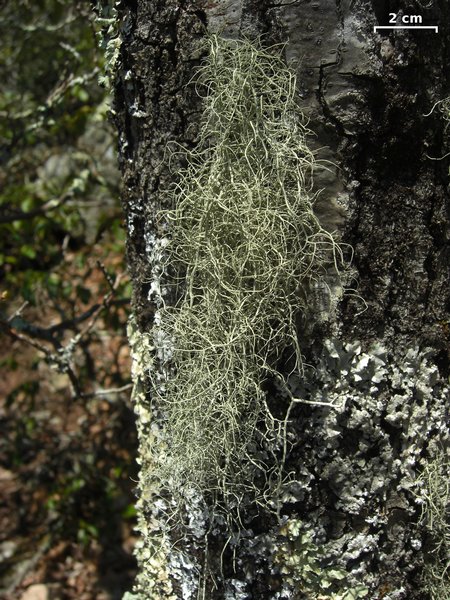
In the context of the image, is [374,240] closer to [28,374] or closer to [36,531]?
[36,531]

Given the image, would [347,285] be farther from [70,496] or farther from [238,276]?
[70,496]

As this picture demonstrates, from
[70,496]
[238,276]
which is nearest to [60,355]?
[70,496]

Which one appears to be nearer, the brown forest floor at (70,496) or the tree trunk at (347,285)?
the tree trunk at (347,285)

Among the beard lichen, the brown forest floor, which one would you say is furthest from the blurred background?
the beard lichen

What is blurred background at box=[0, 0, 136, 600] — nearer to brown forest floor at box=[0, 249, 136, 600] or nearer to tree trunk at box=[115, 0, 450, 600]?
brown forest floor at box=[0, 249, 136, 600]

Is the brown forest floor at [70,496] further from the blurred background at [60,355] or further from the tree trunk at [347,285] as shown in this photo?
the tree trunk at [347,285]

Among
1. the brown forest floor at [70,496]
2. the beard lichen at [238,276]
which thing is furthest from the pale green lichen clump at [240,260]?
the brown forest floor at [70,496]
